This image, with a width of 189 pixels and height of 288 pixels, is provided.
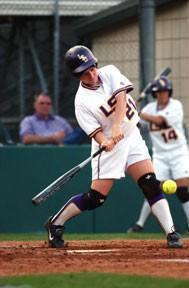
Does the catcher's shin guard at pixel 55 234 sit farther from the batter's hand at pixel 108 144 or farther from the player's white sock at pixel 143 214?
the player's white sock at pixel 143 214

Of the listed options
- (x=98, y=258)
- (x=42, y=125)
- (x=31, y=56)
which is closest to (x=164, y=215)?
(x=98, y=258)

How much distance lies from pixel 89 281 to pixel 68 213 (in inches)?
99.6

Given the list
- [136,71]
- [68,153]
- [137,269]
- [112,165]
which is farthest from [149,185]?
[136,71]

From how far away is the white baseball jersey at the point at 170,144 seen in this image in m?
15.1

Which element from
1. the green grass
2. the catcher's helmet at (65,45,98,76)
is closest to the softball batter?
the catcher's helmet at (65,45,98,76)

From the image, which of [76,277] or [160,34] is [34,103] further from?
[76,277]

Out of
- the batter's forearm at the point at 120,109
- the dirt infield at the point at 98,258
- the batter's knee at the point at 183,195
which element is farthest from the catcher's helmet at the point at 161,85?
the batter's forearm at the point at 120,109

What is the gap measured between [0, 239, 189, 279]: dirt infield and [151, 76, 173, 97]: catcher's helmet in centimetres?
418

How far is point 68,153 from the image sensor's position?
15.3 meters

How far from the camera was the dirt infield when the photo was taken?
8.61 m

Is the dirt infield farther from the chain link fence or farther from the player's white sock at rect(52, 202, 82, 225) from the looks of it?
the chain link fence

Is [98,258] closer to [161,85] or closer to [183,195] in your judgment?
[183,195]

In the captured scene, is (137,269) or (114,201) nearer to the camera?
(137,269)

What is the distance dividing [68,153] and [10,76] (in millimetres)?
1726
